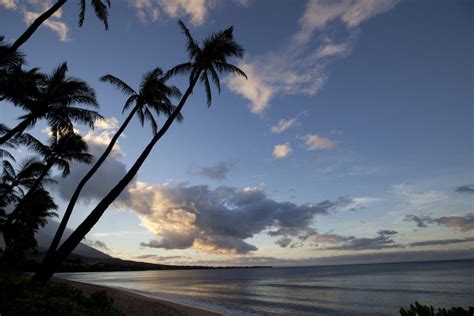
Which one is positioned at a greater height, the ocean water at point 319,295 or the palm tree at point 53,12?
the palm tree at point 53,12

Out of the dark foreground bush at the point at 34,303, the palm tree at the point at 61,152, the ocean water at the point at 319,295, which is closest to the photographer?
the dark foreground bush at the point at 34,303

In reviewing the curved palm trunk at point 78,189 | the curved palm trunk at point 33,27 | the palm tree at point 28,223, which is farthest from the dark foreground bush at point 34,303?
the palm tree at point 28,223

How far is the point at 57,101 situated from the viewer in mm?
16688

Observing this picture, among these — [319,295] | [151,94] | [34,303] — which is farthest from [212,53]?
[319,295]

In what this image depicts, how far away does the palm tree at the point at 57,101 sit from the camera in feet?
53.1

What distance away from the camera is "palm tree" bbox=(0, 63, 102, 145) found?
1617 cm

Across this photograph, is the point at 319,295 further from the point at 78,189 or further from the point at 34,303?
the point at 34,303

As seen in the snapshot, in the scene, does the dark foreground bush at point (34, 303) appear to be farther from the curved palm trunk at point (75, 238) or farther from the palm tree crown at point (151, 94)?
the palm tree crown at point (151, 94)

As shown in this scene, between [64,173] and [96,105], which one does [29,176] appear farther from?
[96,105]

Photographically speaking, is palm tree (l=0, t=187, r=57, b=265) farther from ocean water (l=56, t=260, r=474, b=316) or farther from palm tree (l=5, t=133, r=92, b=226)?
ocean water (l=56, t=260, r=474, b=316)

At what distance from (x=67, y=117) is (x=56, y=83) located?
200 centimetres

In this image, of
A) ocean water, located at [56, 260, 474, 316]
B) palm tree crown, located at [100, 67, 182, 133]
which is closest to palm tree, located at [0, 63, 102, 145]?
palm tree crown, located at [100, 67, 182, 133]

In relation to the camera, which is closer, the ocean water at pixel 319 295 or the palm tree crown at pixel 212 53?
the palm tree crown at pixel 212 53

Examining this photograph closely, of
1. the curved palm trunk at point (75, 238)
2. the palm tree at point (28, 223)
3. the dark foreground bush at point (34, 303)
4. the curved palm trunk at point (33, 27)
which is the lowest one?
the dark foreground bush at point (34, 303)
